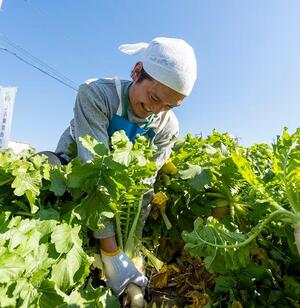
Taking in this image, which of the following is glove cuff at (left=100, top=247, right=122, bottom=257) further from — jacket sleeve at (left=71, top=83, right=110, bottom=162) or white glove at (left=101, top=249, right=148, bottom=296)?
jacket sleeve at (left=71, top=83, right=110, bottom=162)

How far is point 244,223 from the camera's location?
→ 76.9 inches

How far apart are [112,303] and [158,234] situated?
62 cm

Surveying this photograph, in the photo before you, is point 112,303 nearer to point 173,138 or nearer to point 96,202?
point 96,202

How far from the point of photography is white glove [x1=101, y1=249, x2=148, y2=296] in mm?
1788

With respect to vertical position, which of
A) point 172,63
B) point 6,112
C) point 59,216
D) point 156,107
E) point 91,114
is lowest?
point 6,112

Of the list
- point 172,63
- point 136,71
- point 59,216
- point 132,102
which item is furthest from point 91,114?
point 59,216

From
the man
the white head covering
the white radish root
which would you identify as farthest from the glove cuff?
the white head covering

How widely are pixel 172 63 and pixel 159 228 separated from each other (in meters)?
0.89

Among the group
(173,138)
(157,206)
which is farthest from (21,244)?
(173,138)

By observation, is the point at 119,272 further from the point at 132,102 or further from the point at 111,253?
the point at 132,102

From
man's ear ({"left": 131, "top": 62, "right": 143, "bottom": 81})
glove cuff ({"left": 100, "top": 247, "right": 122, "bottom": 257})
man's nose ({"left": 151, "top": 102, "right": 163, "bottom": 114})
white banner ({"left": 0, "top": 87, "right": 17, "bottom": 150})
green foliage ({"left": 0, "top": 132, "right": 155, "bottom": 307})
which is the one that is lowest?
white banner ({"left": 0, "top": 87, "right": 17, "bottom": 150})

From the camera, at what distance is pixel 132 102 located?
2.11 m

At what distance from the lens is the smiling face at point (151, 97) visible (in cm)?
192

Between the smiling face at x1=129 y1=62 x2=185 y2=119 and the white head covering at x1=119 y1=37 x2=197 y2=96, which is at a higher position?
the white head covering at x1=119 y1=37 x2=197 y2=96
